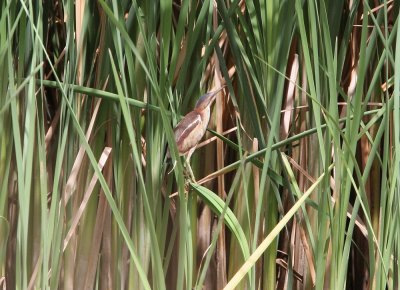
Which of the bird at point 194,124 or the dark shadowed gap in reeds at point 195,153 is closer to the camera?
the dark shadowed gap in reeds at point 195,153

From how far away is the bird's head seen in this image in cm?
202

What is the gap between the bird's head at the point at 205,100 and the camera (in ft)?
6.64

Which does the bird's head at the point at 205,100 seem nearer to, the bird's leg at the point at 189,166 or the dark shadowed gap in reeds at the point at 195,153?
the dark shadowed gap in reeds at the point at 195,153

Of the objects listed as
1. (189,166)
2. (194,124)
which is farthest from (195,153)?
(194,124)

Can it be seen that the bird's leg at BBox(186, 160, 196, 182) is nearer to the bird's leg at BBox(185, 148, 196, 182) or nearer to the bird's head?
the bird's leg at BBox(185, 148, 196, 182)

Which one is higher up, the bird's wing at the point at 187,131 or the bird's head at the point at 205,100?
the bird's head at the point at 205,100

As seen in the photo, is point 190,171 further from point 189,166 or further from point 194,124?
point 194,124

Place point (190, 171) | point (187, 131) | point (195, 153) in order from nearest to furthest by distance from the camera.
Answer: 1. point (187, 131)
2. point (190, 171)
3. point (195, 153)

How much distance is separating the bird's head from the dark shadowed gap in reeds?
4cm

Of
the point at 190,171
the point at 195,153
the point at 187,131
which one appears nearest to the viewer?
the point at 187,131

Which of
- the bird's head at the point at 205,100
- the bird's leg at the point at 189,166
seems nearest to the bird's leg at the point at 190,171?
the bird's leg at the point at 189,166

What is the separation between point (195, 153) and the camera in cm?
225

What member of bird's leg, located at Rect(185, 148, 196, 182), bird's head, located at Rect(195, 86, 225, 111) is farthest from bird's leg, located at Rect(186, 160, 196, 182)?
bird's head, located at Rect(195, 86, 225, 111)

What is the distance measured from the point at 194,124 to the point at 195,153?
0.73 feet
